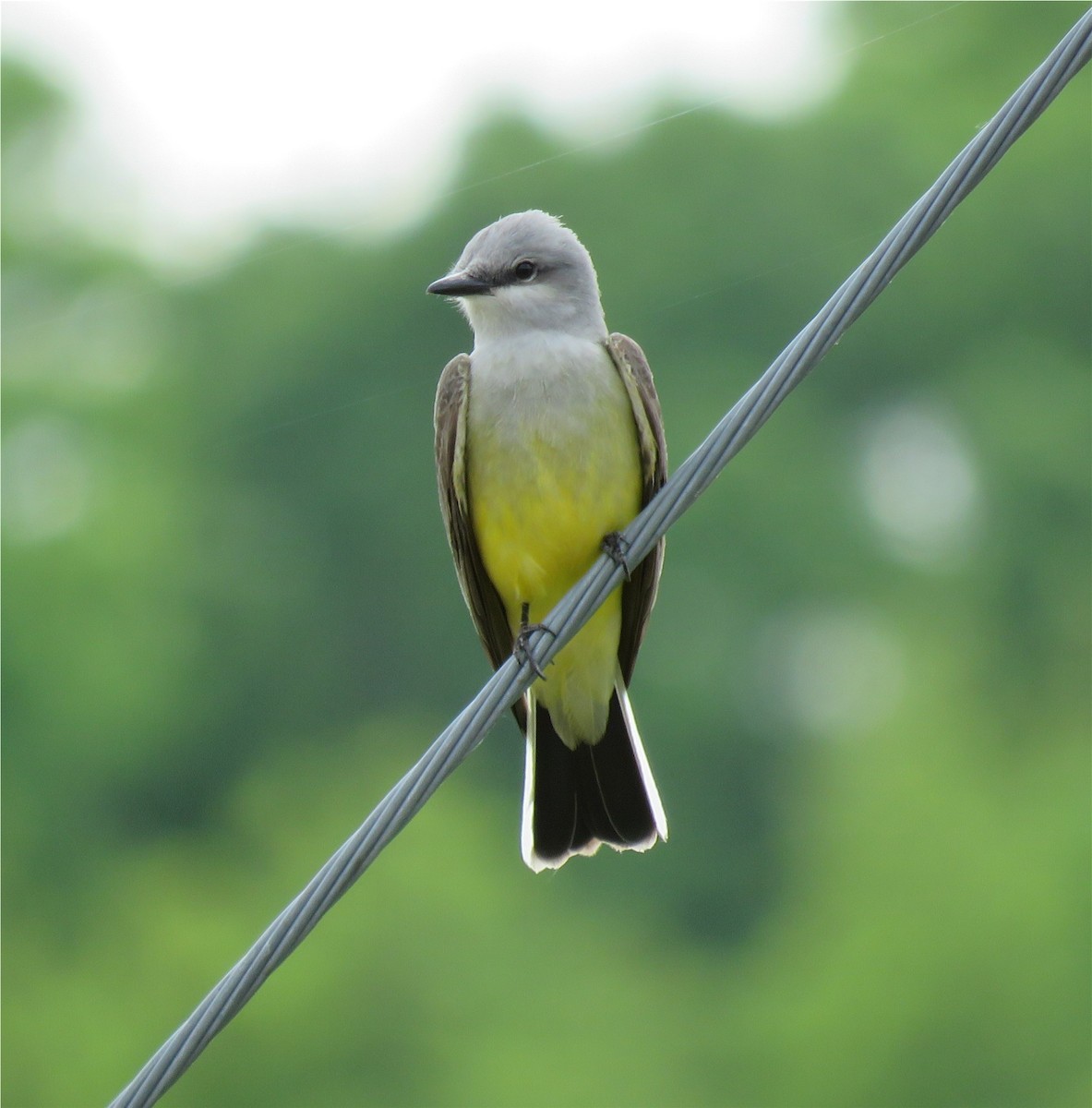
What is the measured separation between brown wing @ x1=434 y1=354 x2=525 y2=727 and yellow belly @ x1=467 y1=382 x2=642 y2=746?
0.12 feet

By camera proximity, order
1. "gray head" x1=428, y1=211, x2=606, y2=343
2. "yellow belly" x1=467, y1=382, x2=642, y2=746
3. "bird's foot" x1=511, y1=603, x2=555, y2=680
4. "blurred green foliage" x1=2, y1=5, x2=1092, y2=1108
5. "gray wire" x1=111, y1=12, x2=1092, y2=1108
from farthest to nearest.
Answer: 1. "blurred green foliage" x1=2, y1=5, x2=1092, y2=1108
2. "gray head" x1=428, y1=211, x2=606, y2=343
3. "yellow belly" x1=467, y1=382, x2=642, y2=746
4. "bird's foot" x1=511, y1=603, x2=555, y2=680
5. "gray wire" x1=111, y1=12, x2=1092, y2=1108

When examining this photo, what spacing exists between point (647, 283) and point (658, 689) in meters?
6.40

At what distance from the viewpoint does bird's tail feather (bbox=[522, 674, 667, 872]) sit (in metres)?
4.56

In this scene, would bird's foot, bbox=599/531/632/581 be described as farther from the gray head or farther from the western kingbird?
the gray head

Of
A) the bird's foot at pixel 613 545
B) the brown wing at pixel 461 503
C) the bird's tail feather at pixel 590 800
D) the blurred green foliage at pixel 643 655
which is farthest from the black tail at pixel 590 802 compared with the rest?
the blurred green foliage at pixel 643 655

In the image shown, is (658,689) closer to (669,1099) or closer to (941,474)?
(941,474)

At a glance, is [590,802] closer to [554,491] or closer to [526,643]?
[526,643]

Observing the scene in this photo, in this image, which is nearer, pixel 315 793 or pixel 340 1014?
pixel 340 1014

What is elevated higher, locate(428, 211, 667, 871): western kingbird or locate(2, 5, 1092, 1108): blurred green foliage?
locate(428, 211, 667, 871): western kingbird

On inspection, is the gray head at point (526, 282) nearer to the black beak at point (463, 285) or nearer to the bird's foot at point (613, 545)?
the black beak at point (463, 285)

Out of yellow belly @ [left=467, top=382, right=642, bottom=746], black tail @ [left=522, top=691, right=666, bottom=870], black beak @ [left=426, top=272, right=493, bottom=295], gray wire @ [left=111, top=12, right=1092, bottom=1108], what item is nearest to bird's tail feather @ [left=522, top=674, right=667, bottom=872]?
black tail @ [left=522, top=691, right=666, bottom=870]

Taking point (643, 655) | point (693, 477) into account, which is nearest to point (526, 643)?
point (693, 477)

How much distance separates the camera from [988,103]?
90.2ft

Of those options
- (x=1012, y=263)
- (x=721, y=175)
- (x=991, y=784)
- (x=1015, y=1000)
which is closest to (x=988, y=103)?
(x=1012, y=263)
